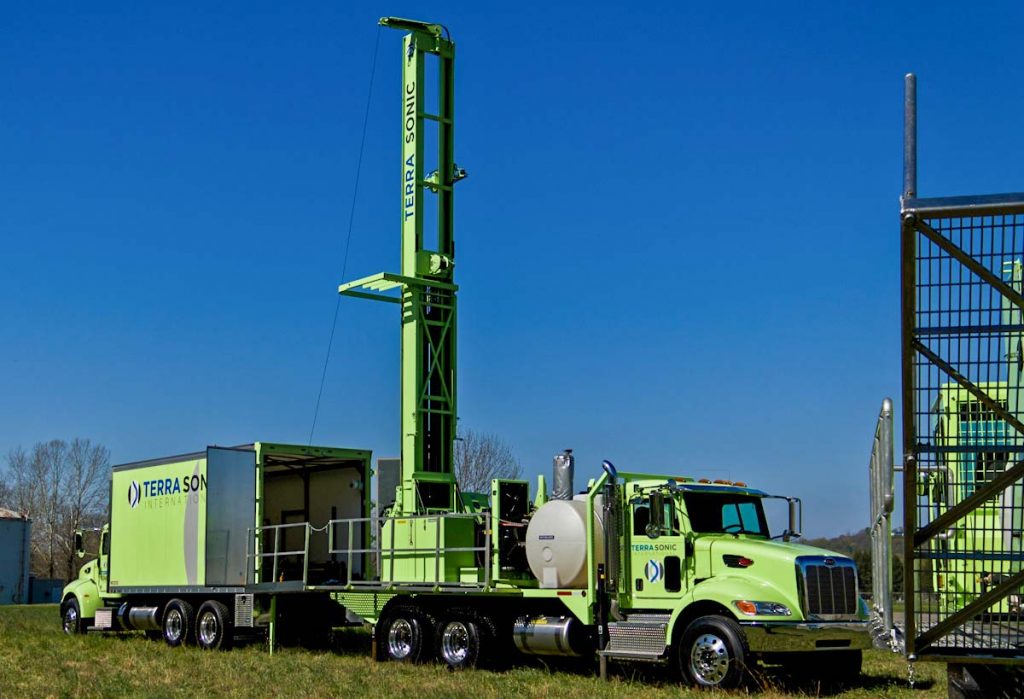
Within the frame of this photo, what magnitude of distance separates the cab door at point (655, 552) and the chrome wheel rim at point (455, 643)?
9.80 ft

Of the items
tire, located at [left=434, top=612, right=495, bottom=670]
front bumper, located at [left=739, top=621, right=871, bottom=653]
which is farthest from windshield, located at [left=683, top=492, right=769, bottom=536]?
tire, located at [left=434, top=612, right=495, bottom=670]

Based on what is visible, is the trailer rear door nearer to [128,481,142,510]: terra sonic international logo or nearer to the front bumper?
[128,481,142,510]: terra sonic international logo

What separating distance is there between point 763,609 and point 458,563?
566cm

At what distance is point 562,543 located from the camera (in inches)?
699

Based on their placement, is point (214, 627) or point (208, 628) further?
point (208, 628)

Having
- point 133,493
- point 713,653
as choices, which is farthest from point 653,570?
point 133,493

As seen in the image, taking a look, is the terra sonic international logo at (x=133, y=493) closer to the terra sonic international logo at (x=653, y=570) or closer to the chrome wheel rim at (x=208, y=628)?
the chrome wheel rim at (x=208, y=628)

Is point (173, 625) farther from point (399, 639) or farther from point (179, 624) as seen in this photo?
point (399, 639)

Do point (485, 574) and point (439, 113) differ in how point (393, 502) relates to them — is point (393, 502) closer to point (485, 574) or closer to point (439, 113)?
point (485, 574)

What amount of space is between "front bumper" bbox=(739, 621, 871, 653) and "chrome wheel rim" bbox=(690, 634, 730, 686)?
16.1 inches

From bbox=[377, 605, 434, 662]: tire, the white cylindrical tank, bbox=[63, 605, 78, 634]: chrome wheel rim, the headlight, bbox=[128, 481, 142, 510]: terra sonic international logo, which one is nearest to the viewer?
the headlight

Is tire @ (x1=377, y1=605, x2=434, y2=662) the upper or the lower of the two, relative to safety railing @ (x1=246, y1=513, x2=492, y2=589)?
lower

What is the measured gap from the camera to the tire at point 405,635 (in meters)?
19.4

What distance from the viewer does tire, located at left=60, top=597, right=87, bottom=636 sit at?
2750 centimetres
